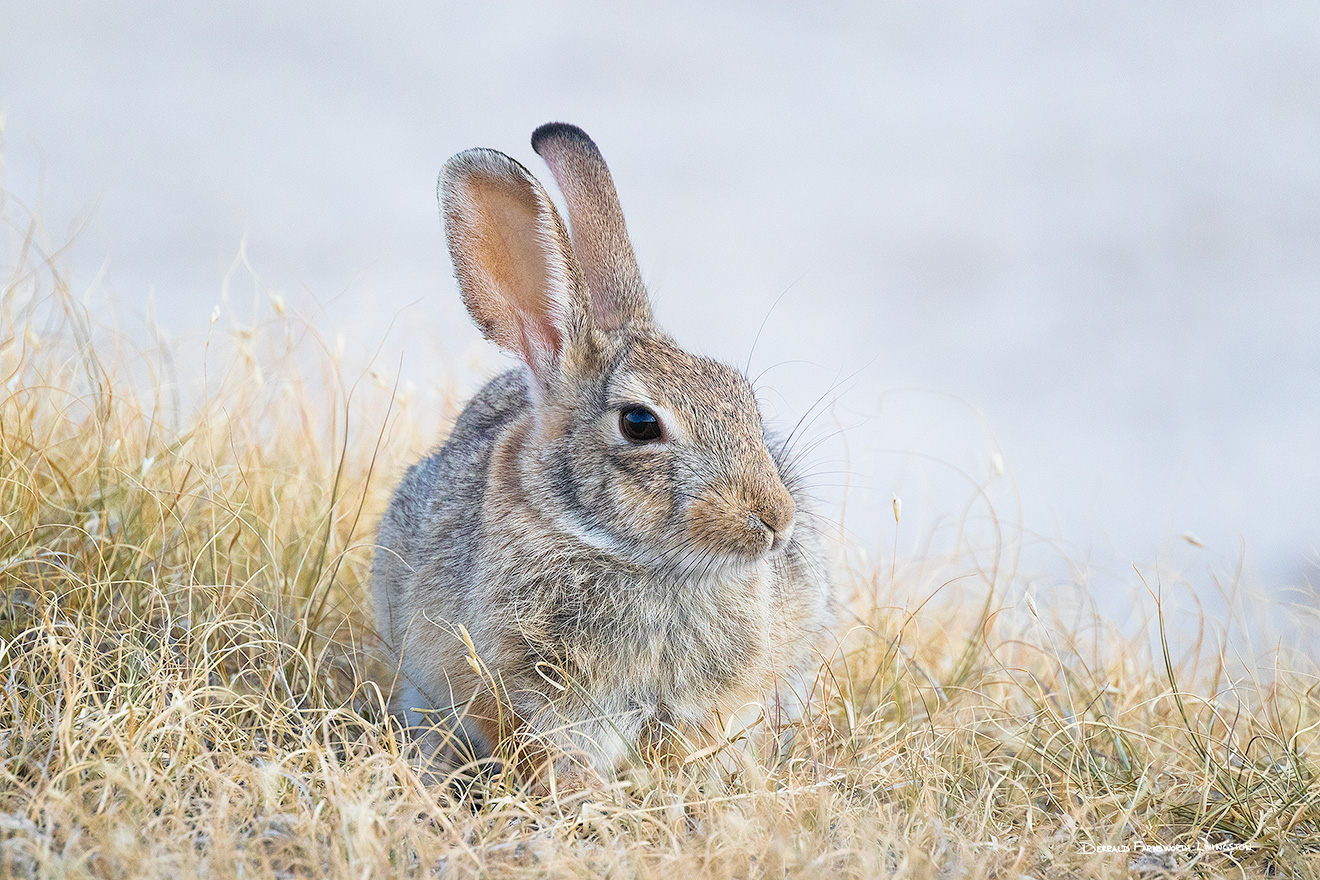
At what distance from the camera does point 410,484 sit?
5.75 meters

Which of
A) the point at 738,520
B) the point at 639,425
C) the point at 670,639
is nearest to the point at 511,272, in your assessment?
the point at 639,425

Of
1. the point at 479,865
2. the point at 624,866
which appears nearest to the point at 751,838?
the point at 624,866

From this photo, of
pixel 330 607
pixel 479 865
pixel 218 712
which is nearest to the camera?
pixel 479 865

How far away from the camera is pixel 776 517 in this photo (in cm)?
415

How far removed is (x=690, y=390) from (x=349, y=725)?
1979mm

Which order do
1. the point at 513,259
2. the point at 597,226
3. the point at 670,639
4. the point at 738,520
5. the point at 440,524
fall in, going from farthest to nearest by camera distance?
the point at 440,524
the point at 597,226
the point at 513,259
the point at 670,639
the point at 738,520

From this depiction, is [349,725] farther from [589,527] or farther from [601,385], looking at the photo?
[601,385]

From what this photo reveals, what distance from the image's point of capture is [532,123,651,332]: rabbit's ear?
4828 millimetres

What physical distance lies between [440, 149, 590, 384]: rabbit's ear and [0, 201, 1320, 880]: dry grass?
893mm

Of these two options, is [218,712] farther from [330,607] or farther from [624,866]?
[624,866]

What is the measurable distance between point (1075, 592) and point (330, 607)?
3.83m

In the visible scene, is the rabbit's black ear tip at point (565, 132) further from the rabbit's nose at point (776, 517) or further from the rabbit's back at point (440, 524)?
the rabbit's nose at point (776, 517)

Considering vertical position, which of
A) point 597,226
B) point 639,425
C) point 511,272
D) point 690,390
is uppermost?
point 597,226

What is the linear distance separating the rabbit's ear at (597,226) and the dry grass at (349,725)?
126cm
